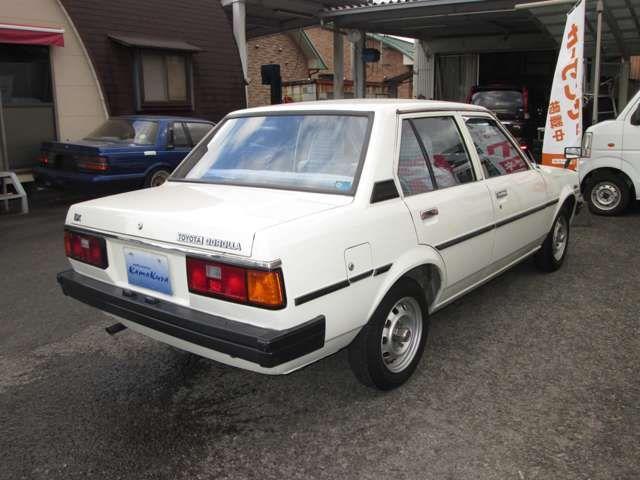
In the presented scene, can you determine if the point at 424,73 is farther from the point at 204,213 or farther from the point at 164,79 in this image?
the point at 204,213

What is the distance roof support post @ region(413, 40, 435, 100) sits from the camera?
20.0m

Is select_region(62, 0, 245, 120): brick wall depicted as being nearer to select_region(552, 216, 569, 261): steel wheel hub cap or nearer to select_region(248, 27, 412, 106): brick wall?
select_region(248, 27, 412, 106): brick wall

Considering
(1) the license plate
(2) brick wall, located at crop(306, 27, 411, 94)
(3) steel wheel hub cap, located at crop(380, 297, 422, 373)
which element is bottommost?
(3) steel wheel hub cap, located at crop(380, 297, 422, 373)

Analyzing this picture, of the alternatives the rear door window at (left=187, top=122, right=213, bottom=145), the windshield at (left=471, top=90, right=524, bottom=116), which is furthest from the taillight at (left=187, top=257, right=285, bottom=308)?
the windshield at (left=471, top=90, right=524, bottom=116)

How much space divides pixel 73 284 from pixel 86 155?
619cm

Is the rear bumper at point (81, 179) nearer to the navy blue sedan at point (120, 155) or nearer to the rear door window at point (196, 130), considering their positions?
the navy blue sedan at point (120, 155)

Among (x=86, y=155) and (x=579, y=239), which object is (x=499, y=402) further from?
(x=86, y=155)

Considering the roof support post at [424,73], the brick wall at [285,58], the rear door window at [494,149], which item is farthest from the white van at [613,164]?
the brick wall at [285,58]

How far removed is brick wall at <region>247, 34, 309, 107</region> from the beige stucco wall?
10688 millimetres

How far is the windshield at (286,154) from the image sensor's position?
3139 mm

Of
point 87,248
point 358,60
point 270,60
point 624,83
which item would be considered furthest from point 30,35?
point 624,83

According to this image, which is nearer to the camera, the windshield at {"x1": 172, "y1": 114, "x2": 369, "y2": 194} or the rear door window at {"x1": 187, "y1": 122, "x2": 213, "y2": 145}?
the windshield at {"x1": 172, "y1": 114, "x2": 369, "y2": 194}

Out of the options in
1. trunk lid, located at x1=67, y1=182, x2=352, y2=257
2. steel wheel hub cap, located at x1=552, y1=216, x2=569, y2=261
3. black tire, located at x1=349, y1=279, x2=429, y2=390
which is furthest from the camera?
steel wheel hub cap, located at x1=552, y1=216, x2=569, y2=261

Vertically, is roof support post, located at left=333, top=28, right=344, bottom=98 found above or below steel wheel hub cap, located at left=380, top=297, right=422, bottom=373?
above
